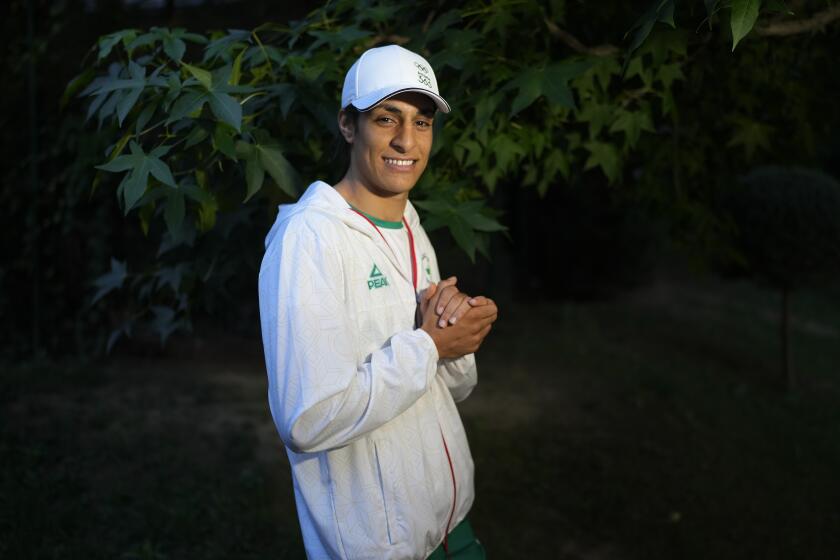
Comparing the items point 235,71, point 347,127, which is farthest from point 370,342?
point 235,71

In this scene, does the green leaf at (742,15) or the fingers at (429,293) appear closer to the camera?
the green leaf at (742,15)

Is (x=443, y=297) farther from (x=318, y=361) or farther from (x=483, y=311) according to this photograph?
(x=318, y=361)

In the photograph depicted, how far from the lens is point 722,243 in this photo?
176 inches

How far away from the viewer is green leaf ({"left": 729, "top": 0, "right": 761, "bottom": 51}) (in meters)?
1.86

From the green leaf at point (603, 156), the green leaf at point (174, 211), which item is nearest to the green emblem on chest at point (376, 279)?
the green leaf at point (174, 211)

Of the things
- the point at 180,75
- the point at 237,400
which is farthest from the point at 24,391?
the point at 180,75

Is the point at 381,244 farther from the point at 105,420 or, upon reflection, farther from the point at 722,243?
the point at 105,420

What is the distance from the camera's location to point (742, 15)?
1.86 meters

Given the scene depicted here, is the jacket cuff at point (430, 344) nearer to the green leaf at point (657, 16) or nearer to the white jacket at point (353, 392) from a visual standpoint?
the white jacket at point (353, 392)

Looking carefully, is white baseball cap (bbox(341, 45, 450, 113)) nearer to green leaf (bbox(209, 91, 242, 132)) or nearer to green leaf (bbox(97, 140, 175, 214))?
green leaf (bbox(209, 91, 242, 132))

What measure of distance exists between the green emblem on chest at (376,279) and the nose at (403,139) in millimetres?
280

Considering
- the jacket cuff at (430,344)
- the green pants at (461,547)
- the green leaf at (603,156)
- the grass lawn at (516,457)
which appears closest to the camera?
the jacket cuff at (430,344)

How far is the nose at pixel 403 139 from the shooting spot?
1.95 meters

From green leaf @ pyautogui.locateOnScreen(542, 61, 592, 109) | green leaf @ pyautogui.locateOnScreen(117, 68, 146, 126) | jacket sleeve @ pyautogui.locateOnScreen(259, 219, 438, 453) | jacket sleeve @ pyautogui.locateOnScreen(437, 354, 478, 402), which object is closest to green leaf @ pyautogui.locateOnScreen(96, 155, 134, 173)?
green leaf @ pyautogui.locateOnScreen(117, 68, 146, 126)
